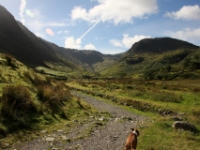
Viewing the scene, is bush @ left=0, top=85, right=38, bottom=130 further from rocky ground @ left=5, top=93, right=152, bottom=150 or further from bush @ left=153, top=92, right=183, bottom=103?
bush @ left=153, top=92, right=183, bottom=103

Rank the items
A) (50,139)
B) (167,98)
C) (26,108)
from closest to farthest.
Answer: (50,139) < (26,108) < (167,98)

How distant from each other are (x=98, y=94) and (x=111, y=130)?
24213 millimetres

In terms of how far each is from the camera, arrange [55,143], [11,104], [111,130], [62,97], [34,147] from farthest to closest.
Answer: [62,97] < [111,130] < [11,104] < [55,143] < [34,147]

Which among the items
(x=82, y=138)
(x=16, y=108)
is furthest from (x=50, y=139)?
(x=16, y=108)

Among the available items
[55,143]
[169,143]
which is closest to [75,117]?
[55,143]

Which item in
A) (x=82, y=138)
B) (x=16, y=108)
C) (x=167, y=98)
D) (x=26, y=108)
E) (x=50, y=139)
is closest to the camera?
(x=50, y=139)

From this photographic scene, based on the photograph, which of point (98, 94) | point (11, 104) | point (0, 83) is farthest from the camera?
point (98, 94)

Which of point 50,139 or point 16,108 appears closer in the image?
point 50,139

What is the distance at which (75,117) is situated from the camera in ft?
59.9

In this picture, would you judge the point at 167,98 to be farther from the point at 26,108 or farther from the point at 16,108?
the point at 16,108

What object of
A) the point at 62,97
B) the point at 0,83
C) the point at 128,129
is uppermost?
the point at 0,83

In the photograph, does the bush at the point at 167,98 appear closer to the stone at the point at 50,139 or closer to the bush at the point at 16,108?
the bush at the point at 16,108

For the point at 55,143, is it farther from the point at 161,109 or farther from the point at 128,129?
the point at 161,109

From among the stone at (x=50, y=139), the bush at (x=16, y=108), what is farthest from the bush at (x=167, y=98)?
the stone at (x=50, y=139)
